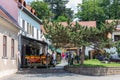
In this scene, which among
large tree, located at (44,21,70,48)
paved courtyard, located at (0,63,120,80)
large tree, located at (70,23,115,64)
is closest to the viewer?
paved courtyard, located at (0,63,120,80)

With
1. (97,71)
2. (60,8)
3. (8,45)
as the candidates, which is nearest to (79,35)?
(97,71)

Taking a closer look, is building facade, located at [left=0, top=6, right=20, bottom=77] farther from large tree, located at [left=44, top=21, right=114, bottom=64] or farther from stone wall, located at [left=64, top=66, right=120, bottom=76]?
stone wall, located at [left=64, top=66, right=120, bottom=76]

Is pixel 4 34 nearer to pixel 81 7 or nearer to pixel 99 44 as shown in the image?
pixel 99 44

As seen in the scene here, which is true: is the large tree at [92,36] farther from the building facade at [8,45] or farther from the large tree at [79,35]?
the building facade at [8,45]

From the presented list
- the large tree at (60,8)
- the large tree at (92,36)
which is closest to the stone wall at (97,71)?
the large tree at (92,36)

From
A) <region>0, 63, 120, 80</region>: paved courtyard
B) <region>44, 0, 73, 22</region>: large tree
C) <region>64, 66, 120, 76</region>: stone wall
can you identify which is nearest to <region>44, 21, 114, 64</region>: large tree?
<region>64, 66, 120, 76</region>: stone wall

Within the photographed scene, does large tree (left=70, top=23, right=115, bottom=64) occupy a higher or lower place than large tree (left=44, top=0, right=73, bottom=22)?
lower

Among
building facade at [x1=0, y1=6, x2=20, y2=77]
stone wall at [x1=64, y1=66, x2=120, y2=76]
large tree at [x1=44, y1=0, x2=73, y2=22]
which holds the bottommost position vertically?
stone wall at [x1=64, y1=66, x2=120, y2=76]

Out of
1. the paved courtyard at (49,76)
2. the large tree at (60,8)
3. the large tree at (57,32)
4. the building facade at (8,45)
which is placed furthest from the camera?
the large tree at (60,8)

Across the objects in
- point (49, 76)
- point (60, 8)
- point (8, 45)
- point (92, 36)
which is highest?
point (60, 8)

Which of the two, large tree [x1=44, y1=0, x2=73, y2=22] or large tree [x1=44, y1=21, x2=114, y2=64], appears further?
large tree [x1=44, y1=0, x2=73, y2=22]

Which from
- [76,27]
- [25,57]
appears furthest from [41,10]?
[76,27]

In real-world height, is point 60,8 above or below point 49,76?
above

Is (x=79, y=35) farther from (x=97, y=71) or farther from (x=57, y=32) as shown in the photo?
(x=97, y=71)
